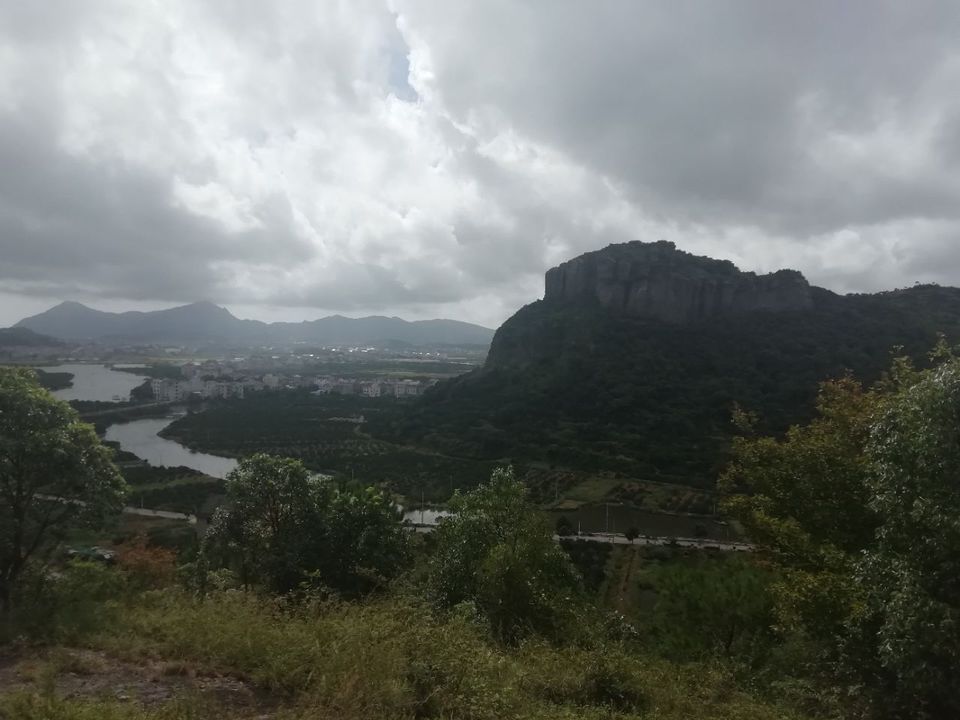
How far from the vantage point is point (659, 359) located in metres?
65.8

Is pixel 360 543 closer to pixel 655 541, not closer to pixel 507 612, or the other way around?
pixel 507 612

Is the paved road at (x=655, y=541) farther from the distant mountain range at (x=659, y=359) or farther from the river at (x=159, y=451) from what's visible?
the river at (x=159, y=451)

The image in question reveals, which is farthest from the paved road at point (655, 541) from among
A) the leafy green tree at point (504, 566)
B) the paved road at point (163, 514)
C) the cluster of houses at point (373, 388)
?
the cluster of houses at point (373, 388)

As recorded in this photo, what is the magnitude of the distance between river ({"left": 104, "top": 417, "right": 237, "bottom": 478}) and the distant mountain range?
→ 17.9 metres

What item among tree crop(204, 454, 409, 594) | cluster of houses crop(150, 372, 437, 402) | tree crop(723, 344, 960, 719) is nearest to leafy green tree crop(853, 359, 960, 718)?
tree crop(723, 344, 960, 719)

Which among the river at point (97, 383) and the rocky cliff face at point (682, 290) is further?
the river at point (97, 383)

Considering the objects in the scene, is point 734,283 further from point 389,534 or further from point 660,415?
point 389,534

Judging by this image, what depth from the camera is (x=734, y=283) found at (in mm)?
79000

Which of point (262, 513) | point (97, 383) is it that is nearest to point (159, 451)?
point (262, 513)

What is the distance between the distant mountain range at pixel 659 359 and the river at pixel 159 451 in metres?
17.9

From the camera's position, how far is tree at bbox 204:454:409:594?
10453 millimetres

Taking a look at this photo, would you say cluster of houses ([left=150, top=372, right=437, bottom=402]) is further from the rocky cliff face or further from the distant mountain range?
the rocky cliff face

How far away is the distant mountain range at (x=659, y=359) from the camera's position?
50322 mm

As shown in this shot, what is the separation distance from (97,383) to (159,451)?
53007mm
